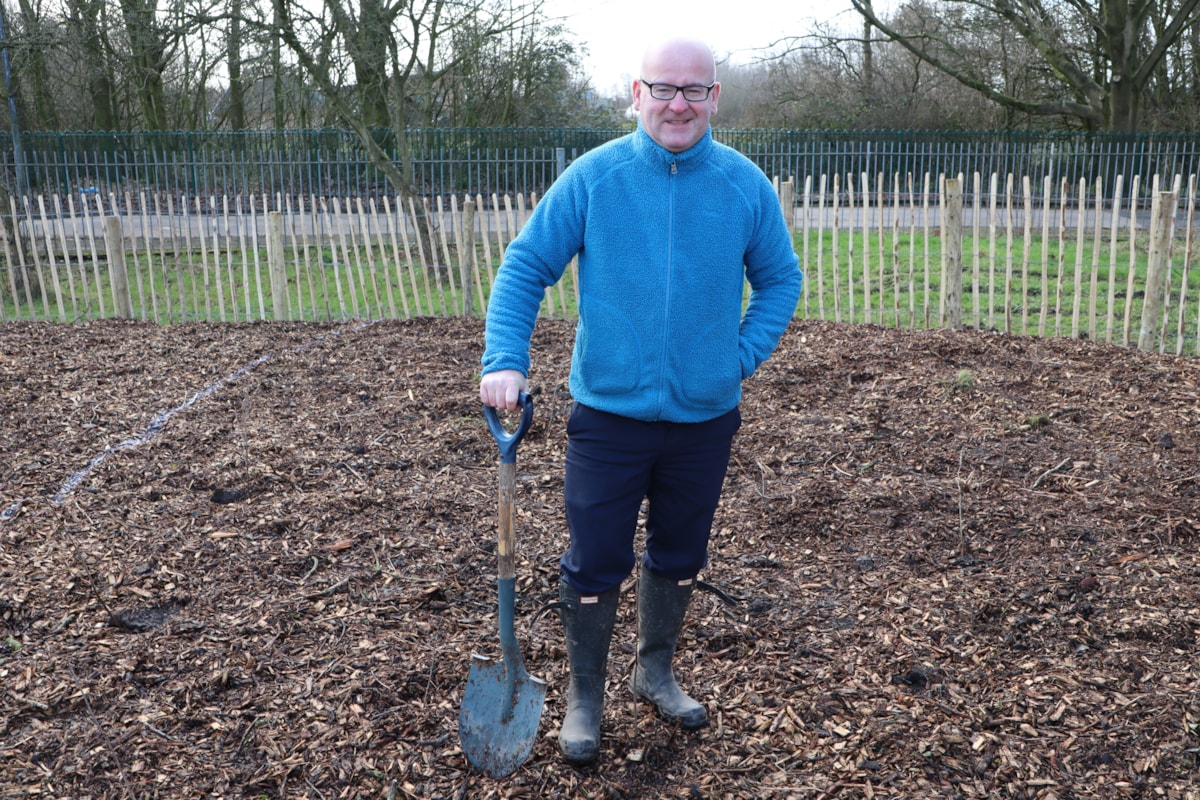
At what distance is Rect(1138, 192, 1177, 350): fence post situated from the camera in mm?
7344

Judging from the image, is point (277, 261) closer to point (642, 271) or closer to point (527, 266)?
point (527, 266)

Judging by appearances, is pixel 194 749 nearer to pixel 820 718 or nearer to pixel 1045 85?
pixel 820 718

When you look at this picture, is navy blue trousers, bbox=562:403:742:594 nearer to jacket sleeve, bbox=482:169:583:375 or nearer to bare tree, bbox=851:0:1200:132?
jacket sleeve, bbox=482:169:583:375

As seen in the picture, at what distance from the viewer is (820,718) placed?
2.81 meters

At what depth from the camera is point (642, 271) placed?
237 cm

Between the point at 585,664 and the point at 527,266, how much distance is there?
106cm

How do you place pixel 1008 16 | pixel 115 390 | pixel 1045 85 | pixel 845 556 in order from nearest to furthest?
pixel 845 556 < pixel 115 390 < pixel 1008 16 < pixel 1045 85

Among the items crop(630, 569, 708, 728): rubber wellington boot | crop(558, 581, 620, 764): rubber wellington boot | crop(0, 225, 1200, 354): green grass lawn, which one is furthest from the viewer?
crop(0, 225, 1200, 354): green grass lawn

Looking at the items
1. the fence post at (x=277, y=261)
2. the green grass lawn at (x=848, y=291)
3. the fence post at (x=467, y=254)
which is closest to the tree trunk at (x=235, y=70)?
the green grass lawn at (x=848, y=291)

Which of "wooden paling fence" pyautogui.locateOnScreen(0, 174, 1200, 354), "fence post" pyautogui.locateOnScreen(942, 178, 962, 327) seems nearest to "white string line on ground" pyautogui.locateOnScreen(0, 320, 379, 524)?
"wooden paling fence" pyautogui.locateOnScreen(0, 174, 1200, 354)

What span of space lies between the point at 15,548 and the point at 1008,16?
18208 mm

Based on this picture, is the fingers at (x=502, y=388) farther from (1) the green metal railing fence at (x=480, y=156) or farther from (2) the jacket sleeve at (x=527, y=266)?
(1) the green metal railing fence at (x=480, y=156)

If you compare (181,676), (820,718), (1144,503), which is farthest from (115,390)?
(1144,503)

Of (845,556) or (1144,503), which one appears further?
(1144,503)
